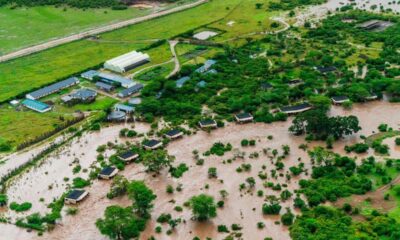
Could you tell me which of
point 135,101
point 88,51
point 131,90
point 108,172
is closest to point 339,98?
point 135,101

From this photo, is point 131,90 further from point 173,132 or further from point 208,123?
point 208,123

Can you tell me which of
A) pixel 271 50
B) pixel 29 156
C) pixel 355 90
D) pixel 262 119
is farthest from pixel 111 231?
pixel 271 50

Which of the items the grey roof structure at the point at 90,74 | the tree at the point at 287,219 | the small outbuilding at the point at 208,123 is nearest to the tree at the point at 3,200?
the small outbuilding at the point at 208,123

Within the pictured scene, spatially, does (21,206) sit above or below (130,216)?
below

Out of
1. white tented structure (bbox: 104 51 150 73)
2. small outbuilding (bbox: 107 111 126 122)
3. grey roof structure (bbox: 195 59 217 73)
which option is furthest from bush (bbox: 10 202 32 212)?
grey roof structure (bbox: 195 59 217 73)

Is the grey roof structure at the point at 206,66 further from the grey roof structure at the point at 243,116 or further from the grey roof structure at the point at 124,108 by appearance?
the grey roof structure at the point at 243,116

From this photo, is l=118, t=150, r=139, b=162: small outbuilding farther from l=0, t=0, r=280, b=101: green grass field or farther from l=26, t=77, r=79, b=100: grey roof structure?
l=0, t=0, r=280, b=101: green grass field
